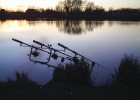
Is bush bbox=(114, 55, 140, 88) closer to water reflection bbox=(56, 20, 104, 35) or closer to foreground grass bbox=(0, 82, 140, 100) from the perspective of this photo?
foreground grass bbox=(0, 82, 140, 100)

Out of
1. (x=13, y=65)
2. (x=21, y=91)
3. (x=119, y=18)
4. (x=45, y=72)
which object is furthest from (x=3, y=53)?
(x=119, y=18)

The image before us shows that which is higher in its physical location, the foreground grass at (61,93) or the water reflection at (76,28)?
the foreground grass at (61,93)

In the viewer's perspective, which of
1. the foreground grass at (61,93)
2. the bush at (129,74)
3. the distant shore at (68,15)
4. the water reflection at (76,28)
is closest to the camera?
the foreground grass at (61,93)

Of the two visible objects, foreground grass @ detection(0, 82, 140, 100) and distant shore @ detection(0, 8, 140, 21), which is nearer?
foreground grass @ detection(0, 82, 140, 100)

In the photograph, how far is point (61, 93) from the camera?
8.98m

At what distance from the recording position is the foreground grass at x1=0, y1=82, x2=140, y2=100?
8.49 metres

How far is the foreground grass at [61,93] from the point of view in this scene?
8492mm

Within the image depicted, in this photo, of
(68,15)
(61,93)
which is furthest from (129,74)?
(68,15)

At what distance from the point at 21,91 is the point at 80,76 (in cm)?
318

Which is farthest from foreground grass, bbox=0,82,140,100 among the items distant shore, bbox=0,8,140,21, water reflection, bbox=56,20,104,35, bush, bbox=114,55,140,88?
distant shore, bbox=0,8,140,21

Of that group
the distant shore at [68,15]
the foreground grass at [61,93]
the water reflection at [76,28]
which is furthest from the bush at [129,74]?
the distant shore at [68,15]

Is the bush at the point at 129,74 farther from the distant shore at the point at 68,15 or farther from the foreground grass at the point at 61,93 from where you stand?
the distant shore at the point at 68,15

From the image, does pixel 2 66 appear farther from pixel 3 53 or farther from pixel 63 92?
pixel 63 92

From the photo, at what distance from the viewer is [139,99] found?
905 centimetres
